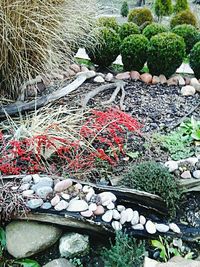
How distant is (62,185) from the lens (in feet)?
6.89

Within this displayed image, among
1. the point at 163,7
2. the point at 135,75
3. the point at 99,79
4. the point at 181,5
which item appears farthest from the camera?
the point at 181,5

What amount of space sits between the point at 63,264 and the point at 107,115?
1.14m

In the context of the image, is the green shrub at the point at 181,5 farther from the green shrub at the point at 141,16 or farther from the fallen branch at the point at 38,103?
the fallen branch at the point at 38,103

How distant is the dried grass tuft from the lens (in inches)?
114

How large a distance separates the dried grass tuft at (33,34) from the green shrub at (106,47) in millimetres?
458

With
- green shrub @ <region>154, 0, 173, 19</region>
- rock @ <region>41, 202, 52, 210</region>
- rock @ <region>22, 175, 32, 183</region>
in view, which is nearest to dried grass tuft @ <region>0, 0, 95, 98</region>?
rock @ <region>22, 175, 32, 183</region>

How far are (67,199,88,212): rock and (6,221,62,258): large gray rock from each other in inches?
5.3

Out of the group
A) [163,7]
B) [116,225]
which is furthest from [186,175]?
[163,7]

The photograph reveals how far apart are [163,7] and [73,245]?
5.33 m

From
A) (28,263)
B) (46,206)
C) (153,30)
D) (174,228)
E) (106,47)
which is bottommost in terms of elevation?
(28,263)

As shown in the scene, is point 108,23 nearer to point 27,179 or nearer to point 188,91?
point 188,91

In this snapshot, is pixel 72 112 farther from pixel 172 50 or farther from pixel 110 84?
pixel 172 50

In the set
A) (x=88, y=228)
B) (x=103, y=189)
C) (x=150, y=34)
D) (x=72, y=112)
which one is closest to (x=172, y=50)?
(x=150, y=34)

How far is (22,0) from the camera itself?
2.85m
